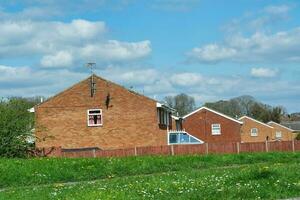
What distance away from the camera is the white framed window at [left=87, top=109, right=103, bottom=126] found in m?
46.5

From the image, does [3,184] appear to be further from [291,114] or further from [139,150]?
[291,114]

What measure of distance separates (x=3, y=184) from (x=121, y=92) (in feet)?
81.9

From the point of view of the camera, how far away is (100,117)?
46.6m

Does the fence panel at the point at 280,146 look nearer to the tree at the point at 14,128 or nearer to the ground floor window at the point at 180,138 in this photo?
the ground floor window at the point at 180,138

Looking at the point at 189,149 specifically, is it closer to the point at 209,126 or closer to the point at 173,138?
the point at 173,138

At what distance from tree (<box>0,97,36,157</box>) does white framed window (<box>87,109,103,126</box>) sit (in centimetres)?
1176

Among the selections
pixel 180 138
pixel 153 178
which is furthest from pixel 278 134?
pixel 153 178

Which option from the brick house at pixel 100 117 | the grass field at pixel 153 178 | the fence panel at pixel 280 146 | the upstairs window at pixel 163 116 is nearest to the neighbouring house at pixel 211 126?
the upstairs window at pixel 163 116

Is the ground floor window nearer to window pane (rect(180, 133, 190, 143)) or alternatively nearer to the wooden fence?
window pane (rect(180, 133, 190, 143))

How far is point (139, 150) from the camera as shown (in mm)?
37281

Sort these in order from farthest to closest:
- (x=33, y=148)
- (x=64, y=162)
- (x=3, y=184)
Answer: (x=33, y=148)
(x=64, y=162)
(x=3, y=184)

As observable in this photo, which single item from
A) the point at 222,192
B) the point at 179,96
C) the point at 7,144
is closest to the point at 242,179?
the point at 222,192

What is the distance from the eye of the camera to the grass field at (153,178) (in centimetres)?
1263

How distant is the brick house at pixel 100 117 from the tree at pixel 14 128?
11.4m
